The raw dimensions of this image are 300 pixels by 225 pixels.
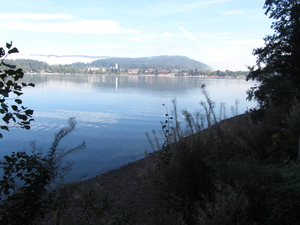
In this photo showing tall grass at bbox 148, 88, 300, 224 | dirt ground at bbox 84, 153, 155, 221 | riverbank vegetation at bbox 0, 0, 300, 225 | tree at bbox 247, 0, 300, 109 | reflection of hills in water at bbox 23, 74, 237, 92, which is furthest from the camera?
reflection of hills in water at bbox 23, 74, 237, 92

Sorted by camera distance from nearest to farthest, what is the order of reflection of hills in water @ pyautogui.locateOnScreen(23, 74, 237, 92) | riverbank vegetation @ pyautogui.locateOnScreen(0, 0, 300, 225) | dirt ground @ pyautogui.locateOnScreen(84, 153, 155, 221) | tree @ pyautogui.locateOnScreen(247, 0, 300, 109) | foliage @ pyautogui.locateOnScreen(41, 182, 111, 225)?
riverbank vegetation @ pyautogui.locateOnScreen(0, 0, 300, 225) < foliage @ pyautogui.locateOnScreen(41, 182, 111, 225) < dirt ground @ pyautogui.locateOnScreen(84, 153, 155, 221) < tree @ pyautogui.locateOnScreen(247, 0, 300, 109) < reflection of hills in water @ pyautogui.locateOnScreen(23, 74, 237, 92)

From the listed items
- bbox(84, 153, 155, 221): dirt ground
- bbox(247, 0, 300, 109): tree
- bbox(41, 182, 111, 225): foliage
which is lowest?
bbox(84, 153, 155, 221): dirt ground

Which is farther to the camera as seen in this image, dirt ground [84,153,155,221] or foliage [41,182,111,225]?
dirt ground [84,153,155,221]

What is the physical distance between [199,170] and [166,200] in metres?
0.77

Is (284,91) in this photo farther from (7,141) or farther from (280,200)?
(7,141)

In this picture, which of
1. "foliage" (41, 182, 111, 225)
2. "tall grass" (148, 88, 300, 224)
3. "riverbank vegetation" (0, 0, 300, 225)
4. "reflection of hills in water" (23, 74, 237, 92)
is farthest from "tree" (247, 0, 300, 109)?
"reflection of hills in water" (23, 74, 237, 92)

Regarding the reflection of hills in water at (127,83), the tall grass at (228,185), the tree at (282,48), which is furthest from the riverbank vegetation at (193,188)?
the reflection of hills in water at (127,83)

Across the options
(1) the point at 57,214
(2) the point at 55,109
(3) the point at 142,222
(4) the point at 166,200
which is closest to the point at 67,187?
(1) the point at 57,214

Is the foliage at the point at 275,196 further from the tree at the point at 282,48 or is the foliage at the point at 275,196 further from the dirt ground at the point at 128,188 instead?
the tree at the point at 282,48

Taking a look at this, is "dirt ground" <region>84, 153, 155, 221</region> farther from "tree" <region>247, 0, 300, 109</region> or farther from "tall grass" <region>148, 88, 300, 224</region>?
"tree" <region>247, 0, 300, 109</region>

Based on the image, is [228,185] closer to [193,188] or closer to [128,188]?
[193,188]

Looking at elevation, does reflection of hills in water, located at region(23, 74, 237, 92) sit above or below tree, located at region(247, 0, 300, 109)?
below

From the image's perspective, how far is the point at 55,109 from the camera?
26.3 meters

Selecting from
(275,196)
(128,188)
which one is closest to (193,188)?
(275,196)
